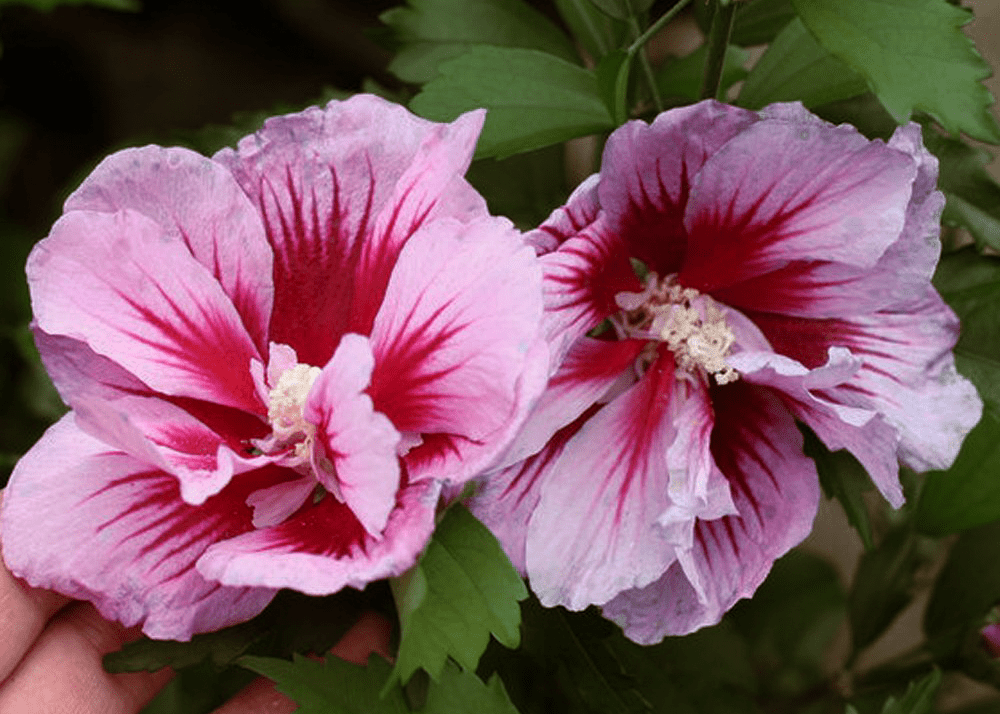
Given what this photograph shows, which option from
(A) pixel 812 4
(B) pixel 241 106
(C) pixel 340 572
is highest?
(A) pixel 812 4

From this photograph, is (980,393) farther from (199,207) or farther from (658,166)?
(199,207)

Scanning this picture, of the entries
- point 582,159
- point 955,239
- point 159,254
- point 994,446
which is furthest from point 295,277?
point 582,159

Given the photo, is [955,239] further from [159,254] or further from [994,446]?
[159,254]

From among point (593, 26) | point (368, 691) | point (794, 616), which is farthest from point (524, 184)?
point (794, 616)

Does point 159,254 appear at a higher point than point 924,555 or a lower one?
higher

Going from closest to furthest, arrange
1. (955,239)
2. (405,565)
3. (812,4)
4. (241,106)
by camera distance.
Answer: (405,565), (812,4), (955,239), (241,106)

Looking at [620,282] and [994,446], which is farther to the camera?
[994,446]

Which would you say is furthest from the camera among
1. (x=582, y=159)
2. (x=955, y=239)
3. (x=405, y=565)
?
(x=582, y=159)
